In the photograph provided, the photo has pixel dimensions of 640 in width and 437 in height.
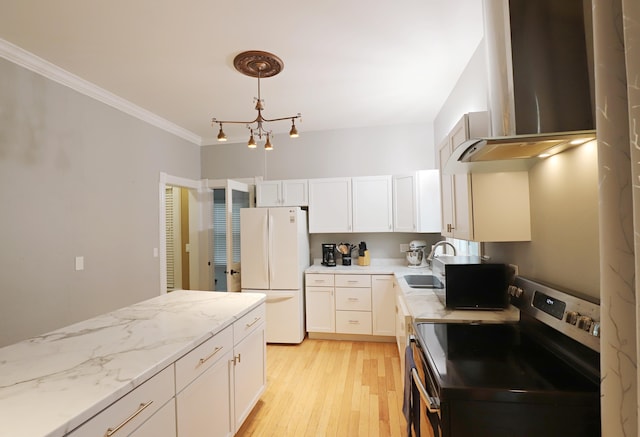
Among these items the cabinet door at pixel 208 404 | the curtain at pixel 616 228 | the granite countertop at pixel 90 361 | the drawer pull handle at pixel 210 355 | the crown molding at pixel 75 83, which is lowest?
the cabinet door at pixel 208 404

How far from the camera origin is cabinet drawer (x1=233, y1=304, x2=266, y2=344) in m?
1.82

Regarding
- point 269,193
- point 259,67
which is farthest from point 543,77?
point 269,193

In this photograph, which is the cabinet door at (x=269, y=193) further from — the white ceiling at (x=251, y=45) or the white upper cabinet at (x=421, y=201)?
the white upper cabinet at (x=421, y=201)

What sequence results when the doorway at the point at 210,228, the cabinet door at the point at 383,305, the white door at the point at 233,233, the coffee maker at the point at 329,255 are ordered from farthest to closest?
the doorway at the point at 210,228, the coffee maker at the point at 329,255, the white door at the point at 233,233, the cabinet door at the point at 383,305

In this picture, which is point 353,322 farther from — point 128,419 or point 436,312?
point 128,419

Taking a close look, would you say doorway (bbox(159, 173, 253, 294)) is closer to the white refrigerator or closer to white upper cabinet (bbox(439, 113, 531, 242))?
the white refrigerator

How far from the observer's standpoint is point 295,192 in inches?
150

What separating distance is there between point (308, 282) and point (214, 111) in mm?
2288

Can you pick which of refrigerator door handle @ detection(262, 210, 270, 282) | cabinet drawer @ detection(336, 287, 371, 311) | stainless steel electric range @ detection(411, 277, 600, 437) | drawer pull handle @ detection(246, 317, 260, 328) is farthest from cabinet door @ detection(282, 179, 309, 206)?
stainless steel electric range @ detection(411, 277, 600, 437)

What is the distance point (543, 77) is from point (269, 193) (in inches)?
126

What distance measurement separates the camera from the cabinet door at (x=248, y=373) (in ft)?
5.98

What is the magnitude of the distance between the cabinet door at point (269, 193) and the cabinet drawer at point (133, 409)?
2773 millimetres

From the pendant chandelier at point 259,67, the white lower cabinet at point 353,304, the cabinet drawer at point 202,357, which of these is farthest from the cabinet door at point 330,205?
the cabinet drawer at point 202,357

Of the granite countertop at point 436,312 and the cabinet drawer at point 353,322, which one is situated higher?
the granite countertop at point 436,312
